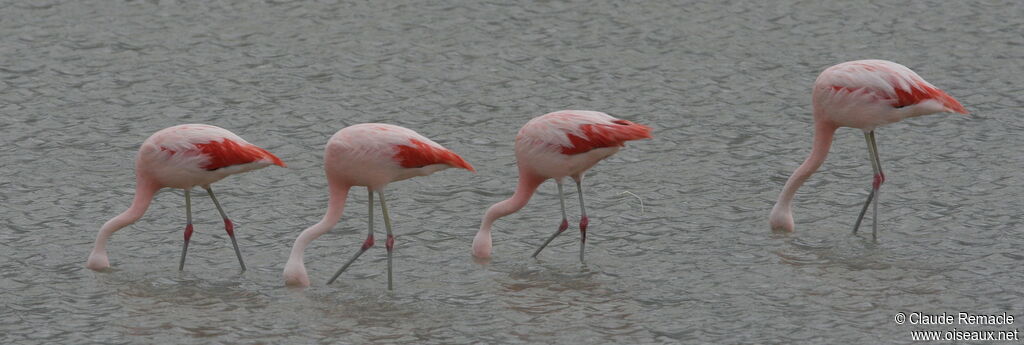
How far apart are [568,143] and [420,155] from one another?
0.90 m

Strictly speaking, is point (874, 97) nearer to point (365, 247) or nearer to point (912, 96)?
point (912, 96)

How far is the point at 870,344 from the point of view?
7383 millimetres

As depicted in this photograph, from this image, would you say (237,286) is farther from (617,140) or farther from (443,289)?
(617,140)

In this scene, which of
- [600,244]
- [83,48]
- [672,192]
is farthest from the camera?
[83,48]

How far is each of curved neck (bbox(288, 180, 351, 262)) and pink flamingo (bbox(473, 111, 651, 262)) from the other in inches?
42.9

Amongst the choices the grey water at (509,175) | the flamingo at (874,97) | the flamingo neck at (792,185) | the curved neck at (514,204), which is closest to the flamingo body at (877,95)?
the flamingo at (874,97)

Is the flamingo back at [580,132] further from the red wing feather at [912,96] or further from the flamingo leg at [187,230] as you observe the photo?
the flamingo leg at [187,230]

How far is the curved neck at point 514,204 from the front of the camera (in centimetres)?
895

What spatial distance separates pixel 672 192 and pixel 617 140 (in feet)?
6.02

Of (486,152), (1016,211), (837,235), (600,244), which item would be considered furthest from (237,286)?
(1016,211)

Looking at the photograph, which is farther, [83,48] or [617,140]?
[83,48]

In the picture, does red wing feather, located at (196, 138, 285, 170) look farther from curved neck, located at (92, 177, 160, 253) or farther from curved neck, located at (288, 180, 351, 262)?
curved neck, located at (92, 177, 160, 253)

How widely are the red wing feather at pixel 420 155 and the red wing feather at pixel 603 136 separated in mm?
725

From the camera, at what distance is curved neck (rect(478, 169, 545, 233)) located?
895 cm
